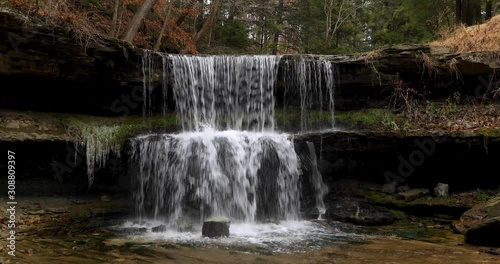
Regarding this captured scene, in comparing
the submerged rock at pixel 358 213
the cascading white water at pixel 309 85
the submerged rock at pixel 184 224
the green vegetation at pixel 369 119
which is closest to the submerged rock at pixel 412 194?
the submerged rock at pixel 358 213

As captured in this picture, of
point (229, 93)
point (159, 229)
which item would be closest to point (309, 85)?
point (229, 93)

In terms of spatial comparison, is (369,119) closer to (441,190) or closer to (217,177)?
(441,190)

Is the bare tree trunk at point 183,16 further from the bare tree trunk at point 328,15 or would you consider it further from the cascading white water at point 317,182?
the cascading white water at point 317,182

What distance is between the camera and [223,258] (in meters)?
6.07

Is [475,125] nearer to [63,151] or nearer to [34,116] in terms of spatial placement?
[63,151]

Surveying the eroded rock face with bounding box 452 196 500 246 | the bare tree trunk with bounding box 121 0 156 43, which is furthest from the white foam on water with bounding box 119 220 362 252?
the bare tree trunk with bounding box 121 0 156 43

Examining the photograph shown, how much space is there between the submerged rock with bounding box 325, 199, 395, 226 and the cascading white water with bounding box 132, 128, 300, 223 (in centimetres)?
97

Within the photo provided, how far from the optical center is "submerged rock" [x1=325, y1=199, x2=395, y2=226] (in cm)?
916

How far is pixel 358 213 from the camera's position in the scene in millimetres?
9438

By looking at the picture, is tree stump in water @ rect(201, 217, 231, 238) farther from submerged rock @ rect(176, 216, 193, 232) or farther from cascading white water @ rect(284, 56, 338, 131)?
cascading white water @ rect(284, 56, 338, 131)

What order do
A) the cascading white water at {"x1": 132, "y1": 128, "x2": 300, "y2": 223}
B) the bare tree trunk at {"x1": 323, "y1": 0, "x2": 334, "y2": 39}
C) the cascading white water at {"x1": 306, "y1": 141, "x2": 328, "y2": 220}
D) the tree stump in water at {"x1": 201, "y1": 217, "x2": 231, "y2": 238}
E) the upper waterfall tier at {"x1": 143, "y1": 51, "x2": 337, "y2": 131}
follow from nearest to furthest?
1. the tree stump in water at {"x1": 201, "y1": 217, "x2": 231, "y2": 238}
2. the cascading white water at {"x1": 132, "y1": 128, "x2": 300, "y2": 223}
3. the cascading white water at {"x1": 306, "y1": 141, "x2": 328, "y2": 220}
4. the upper waterfall tier at {"x1": 143, "y1": 51, "x2": 337, "y2": 131}
5. the bare tree trunk at {"x1": 323, "y1": 0, "x2": 334, "y2": 39}

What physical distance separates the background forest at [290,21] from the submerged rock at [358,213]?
6788 mm

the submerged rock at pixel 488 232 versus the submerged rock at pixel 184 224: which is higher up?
the submerged rock at pixel 488 232

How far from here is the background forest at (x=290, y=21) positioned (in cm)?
1459
